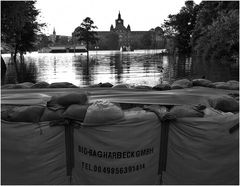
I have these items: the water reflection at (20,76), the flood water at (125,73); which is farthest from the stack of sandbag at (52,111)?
the water reflection at (20,76)

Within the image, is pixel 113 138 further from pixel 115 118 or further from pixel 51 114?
Result: pixel 51 114

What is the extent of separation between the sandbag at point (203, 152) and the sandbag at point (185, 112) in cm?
8

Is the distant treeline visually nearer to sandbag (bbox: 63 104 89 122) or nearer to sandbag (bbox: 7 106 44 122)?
sandbag (bbox: 63 104 89 122)

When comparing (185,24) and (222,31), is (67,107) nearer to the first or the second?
(222,31)

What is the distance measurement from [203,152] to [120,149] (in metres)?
1.20

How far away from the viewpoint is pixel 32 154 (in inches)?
177

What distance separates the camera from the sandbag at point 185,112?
447 centimetres

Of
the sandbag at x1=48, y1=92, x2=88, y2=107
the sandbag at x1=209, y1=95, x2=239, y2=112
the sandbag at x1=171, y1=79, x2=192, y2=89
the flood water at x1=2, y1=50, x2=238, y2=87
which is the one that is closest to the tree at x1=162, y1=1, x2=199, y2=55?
the flood water at x1=2, y1=50, x2=238, y2=87

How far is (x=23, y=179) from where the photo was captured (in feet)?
15.2

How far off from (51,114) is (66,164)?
77cm

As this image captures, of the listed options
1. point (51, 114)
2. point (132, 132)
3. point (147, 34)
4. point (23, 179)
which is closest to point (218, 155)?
point (132, 132)

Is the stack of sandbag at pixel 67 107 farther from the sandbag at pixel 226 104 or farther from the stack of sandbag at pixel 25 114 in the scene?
the sandbag at pixel 226 104

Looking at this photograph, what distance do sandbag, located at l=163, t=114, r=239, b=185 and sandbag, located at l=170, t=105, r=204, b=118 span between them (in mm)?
83

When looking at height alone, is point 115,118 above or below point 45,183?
above
